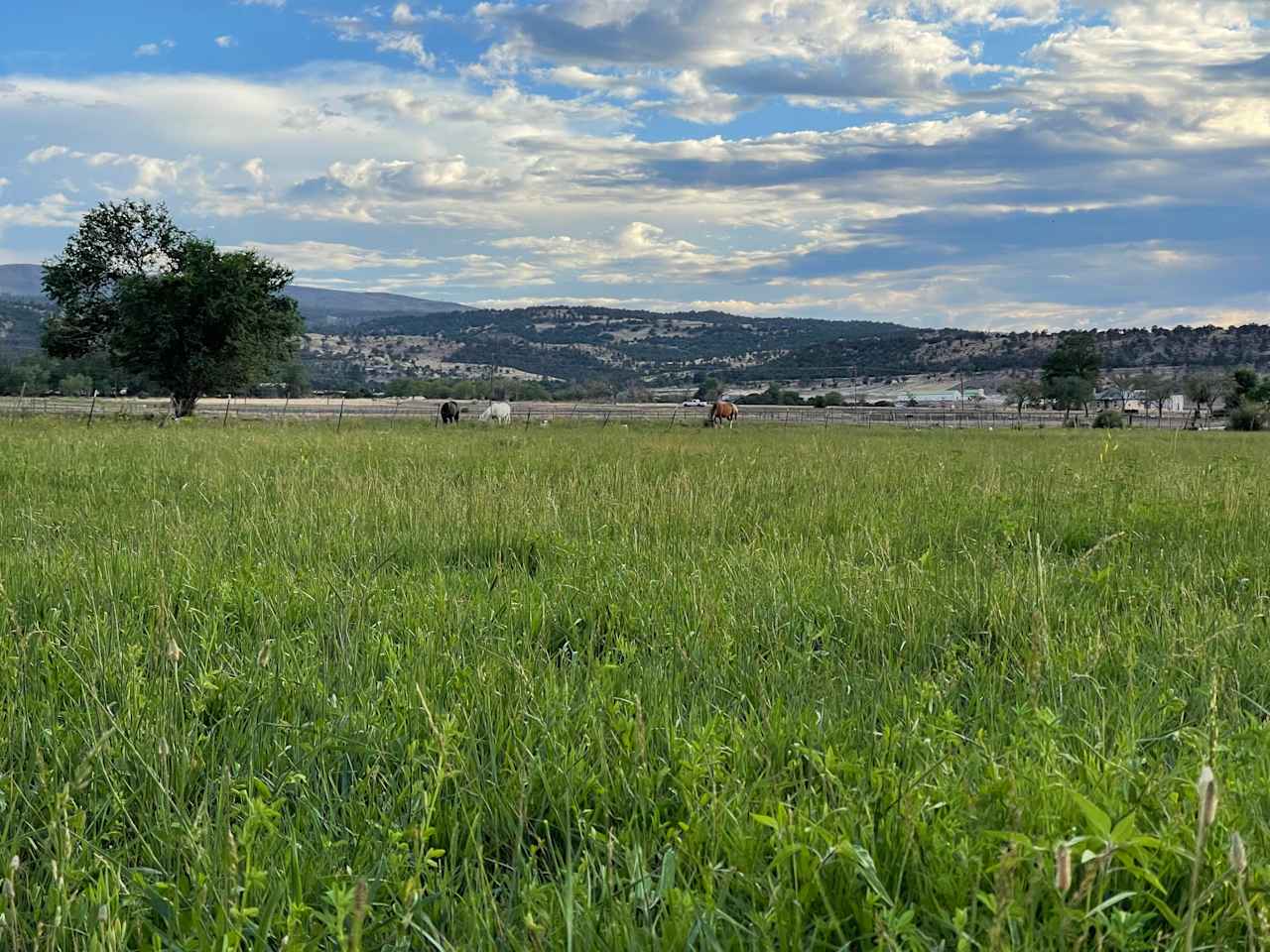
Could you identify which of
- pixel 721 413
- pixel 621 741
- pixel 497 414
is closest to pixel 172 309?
pixel 497 414

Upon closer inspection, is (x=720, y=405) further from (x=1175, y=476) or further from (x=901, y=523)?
(x=901, y=523)

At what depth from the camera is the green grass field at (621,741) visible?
255 centimetres

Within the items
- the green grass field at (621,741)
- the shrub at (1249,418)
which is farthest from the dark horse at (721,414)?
the green grass field at (621,741)

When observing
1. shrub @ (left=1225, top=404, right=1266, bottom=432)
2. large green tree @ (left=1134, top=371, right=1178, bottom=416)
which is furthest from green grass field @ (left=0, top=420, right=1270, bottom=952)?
large green tree @ (left=1134, top=371, right=1178, bottom=416)

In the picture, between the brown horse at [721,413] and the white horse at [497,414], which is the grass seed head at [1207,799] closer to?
the white horse at [497,414]

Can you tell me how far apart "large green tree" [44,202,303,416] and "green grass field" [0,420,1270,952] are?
45.6 meters

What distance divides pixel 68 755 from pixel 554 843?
5.96 feet

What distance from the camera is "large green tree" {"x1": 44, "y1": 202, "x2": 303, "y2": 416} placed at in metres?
49.9

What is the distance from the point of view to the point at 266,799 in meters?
3.39

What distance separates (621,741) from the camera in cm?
361

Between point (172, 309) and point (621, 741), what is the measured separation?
52.2m

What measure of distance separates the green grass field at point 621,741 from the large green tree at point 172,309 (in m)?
45.6

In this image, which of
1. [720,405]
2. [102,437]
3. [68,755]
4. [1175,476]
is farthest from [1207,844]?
[720,405]

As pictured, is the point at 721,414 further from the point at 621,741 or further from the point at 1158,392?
the point at 1158,392
